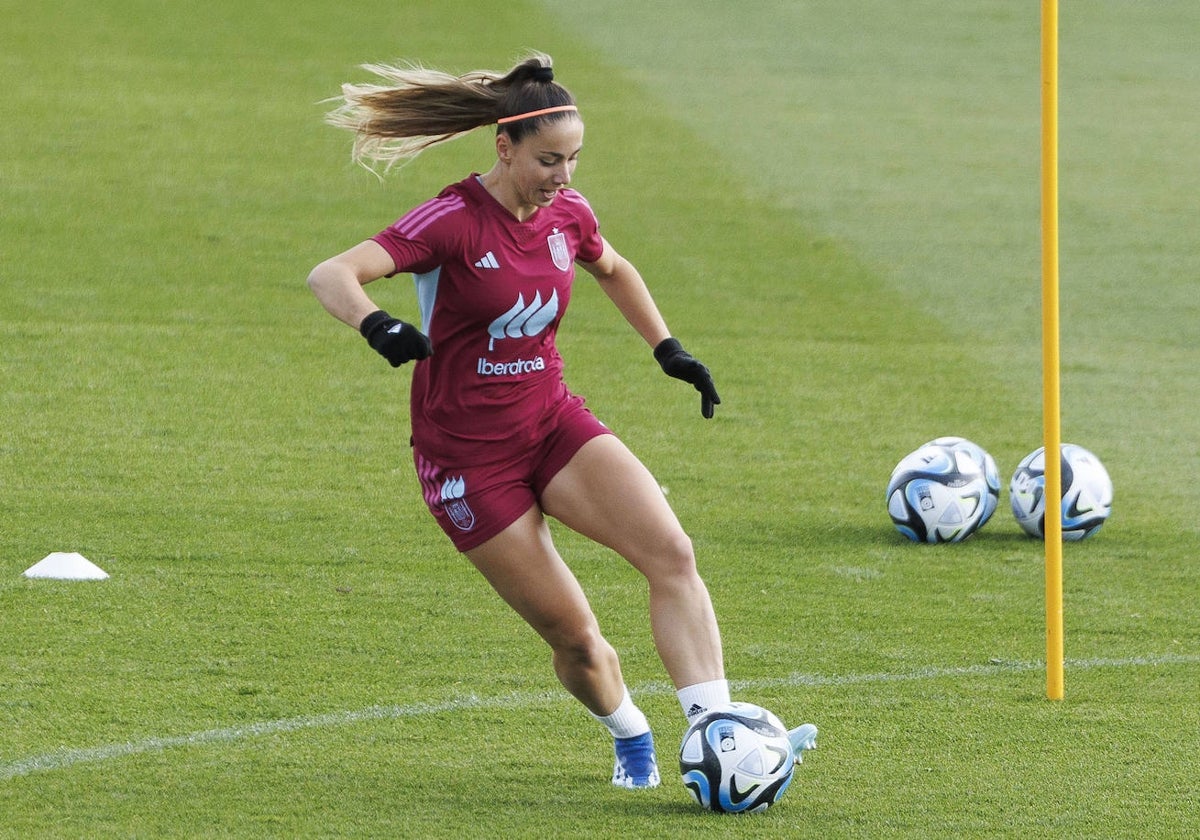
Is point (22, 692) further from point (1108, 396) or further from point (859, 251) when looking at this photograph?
point (859, 251)

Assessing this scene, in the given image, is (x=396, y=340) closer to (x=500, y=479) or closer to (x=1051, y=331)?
(x=500, y=479)

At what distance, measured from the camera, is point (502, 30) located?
74.3 ft

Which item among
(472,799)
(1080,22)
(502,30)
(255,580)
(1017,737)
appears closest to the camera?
(472,799)

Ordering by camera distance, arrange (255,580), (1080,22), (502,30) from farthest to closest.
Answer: (1080,22)
(502,30)
(255,580)

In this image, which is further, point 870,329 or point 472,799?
point 870,329

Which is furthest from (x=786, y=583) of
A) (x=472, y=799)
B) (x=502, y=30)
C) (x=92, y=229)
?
(x=502, y=30)

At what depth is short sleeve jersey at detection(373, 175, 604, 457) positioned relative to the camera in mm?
5406

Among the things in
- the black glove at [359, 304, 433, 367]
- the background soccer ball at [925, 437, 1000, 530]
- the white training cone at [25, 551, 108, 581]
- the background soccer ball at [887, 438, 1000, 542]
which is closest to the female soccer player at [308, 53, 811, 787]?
the black glove at [359, 304, 433, 367]

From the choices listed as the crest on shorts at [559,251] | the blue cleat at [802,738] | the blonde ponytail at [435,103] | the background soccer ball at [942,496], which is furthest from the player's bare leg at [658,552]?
the background soccer ball at [942,496]

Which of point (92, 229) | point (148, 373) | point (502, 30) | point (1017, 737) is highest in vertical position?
point (502, 30)

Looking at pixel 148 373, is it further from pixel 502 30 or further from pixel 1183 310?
pixel 502 30

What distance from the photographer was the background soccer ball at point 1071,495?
8.75 m

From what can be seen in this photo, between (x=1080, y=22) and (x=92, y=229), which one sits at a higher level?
(x=1080, y=22)

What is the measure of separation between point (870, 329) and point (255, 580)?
22.1 feet
